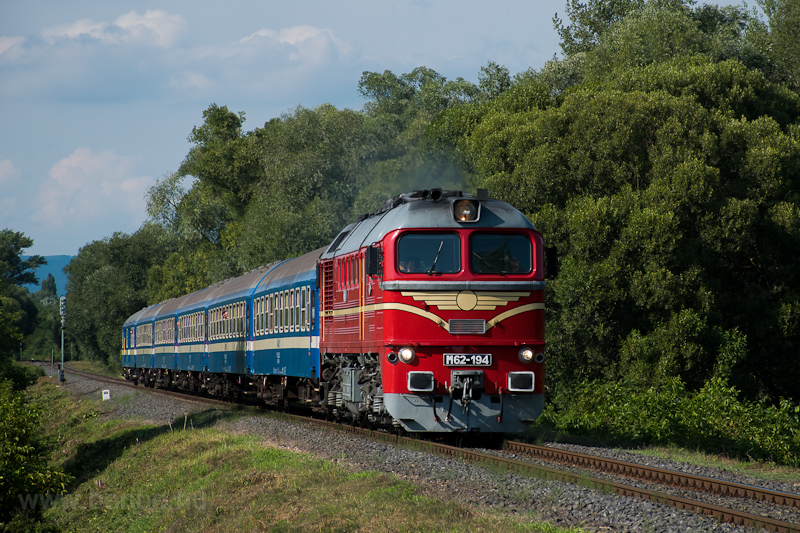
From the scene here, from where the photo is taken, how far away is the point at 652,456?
1420cm

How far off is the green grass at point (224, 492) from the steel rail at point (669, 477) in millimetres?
2979

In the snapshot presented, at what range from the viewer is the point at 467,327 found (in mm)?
13383

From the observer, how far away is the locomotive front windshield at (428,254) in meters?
13.5

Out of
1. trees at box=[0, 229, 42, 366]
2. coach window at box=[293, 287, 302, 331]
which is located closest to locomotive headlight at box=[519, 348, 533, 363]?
coach window at box=[293, 287, 302, 331]

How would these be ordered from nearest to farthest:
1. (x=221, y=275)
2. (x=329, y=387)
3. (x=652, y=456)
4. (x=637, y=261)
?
(x=652, y=456)
(x=329, y=387)
(x=637, y=261)
(x=221, y=275)

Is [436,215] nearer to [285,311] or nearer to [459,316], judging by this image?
[459,316]

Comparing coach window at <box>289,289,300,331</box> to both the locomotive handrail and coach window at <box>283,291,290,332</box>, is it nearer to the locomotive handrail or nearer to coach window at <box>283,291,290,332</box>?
coach window at <box>283,291,290,332</box>

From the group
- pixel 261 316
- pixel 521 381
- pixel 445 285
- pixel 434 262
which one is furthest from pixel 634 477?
pixel 261 316

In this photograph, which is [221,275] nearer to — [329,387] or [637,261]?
[637,261]

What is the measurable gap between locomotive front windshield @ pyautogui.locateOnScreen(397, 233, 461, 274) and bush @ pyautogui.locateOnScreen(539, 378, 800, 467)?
6774 millimetres

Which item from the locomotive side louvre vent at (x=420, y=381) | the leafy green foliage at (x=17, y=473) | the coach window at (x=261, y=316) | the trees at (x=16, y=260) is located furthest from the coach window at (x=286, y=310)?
the trees at (x=16, y=260)

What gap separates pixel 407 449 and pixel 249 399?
65.1 feet

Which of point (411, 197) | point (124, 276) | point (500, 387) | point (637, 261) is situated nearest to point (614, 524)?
point (500, 387)

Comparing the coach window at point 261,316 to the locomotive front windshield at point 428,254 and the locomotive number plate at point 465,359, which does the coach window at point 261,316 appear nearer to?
the locomotive front windshield at point 428,254
